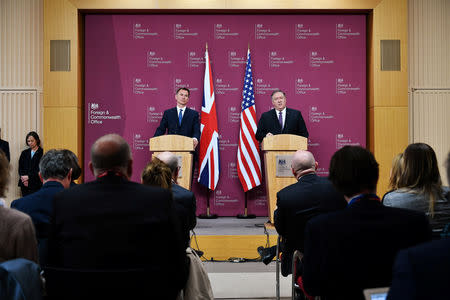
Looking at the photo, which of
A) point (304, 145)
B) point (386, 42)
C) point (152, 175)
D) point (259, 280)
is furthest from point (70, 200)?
point (386, 42)

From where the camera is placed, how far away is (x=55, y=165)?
9.17ft

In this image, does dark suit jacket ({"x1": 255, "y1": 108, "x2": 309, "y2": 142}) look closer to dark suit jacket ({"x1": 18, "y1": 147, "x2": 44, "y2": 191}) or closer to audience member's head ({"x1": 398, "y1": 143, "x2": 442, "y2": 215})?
dark suit jacket ({"x1": 18, "y1": 147, "x2": 44, "y2": 191})

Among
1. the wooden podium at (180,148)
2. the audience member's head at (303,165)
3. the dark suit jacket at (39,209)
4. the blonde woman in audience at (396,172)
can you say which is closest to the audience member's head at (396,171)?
the blonde woman in audience at (396,172)

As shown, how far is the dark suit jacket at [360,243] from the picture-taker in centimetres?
172

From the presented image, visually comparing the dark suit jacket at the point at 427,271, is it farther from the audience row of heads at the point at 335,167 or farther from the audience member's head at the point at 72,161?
the audience member's head at the point at 72,161

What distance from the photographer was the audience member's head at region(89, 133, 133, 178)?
204cm

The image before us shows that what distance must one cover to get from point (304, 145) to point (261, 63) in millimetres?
2226

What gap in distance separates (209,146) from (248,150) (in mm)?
614

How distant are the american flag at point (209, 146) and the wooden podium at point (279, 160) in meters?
1.41

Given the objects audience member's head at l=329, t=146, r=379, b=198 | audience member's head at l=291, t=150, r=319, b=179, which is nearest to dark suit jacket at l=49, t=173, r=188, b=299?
audience member's head at l=329, t=146, r=379, b=198

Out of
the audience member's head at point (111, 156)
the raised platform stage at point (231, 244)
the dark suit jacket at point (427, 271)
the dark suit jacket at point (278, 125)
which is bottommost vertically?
the raised platform stage at point (231, 244)

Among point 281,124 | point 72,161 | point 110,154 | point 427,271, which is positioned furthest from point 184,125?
point 427,271

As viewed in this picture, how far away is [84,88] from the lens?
7.97 m

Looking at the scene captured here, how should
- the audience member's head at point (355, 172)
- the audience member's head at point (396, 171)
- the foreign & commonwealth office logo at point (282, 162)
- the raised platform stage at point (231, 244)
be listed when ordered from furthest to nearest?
the foreign & commonwealth office logo at point (282, 162), the raised platform stage at point (231, 244), the audience member's head at point (396, 171), the audience member's head at point (355, 172)
